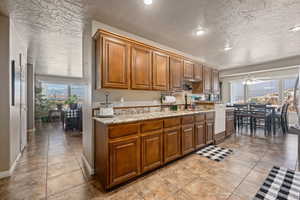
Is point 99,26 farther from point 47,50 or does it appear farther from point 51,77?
point 51,77

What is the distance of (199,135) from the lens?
10.3ft

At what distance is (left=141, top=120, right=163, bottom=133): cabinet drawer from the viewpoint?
2099 millimetres

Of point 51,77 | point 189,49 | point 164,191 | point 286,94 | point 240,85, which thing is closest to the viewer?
point 164,191

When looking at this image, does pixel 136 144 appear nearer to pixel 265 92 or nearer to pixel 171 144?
pixel 171 144

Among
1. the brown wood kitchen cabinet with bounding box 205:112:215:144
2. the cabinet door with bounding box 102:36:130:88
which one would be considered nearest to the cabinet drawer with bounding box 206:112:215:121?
the brown wood kitchen cabinet with bounding box 205:112:215:144

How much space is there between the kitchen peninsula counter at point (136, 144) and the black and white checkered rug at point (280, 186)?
49.9 inches

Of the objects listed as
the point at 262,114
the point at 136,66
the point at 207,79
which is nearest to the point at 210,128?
the point at 207,79

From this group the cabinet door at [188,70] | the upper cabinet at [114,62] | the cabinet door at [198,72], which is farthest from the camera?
the cabinet door at [198,72]

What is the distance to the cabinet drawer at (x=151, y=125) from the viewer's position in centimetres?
210

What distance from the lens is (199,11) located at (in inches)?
81.5

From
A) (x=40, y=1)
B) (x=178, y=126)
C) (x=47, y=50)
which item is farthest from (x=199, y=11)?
(x=47, y=50)

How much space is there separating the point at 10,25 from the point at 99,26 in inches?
57.5

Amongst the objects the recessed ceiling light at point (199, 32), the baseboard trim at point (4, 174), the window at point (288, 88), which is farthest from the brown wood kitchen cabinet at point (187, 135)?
the window at point (288, 88)

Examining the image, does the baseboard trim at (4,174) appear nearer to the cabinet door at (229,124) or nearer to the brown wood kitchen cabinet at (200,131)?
the brown wood kitchen cabinet at (200,131)
